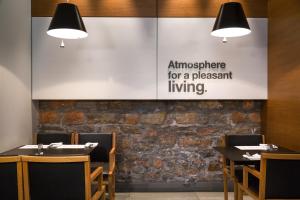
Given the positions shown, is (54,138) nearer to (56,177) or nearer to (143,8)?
(56,177)

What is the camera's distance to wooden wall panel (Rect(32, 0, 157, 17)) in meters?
4.10

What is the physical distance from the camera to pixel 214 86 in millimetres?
4129

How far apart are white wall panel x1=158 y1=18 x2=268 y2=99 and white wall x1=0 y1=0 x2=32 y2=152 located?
5.70 feet

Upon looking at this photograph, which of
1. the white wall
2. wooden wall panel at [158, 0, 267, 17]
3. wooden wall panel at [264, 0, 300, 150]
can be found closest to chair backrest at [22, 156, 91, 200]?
the white wall

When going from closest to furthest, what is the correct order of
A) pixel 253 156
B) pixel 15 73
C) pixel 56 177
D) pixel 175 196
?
pixel 56 177
pixel 253 156
pixel 15 73
pixel 175 196

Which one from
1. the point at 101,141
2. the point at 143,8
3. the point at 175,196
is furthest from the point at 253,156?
the point at 143,8

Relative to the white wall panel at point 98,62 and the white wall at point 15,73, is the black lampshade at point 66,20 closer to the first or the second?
the white wall at point 15,73

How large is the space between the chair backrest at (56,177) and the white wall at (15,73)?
111 centimetres

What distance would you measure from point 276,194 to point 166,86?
6.73 feet

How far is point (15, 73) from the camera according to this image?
3.57 m

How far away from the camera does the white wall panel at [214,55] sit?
4105mm

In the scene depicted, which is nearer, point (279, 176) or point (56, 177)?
point (56, 177)

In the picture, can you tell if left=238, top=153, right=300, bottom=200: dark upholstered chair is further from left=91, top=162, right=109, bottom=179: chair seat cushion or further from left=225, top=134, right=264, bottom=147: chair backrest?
left=91, top=162, right=109, bottom=179: chair seat cushion

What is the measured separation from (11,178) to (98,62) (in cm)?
212
